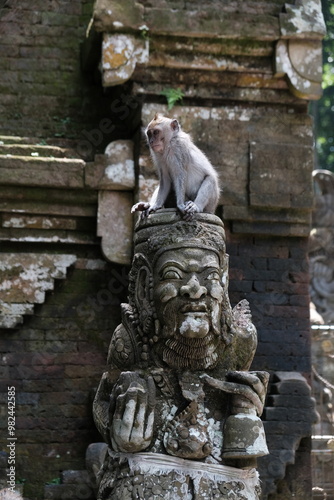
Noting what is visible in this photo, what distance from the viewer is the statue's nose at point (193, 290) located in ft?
16.6

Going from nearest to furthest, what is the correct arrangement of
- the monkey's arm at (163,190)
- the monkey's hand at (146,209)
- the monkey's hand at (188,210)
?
the monkey's hand at (188,210), the monkey's hand at (146,209), the monkey's arm at (163,190)

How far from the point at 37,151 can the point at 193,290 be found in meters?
4.60

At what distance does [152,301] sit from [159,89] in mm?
4380

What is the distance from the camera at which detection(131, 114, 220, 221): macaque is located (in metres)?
6.13

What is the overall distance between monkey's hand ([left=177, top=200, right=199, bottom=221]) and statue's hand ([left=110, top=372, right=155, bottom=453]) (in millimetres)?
1031

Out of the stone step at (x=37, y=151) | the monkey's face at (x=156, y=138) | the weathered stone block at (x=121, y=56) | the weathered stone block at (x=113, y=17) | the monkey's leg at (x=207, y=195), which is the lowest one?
the monkey's leg at (x=207, y=195)

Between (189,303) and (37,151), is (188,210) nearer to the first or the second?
(189,303)

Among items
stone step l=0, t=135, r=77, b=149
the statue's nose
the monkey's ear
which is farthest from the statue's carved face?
stone step l=0, t=135, r=77, b=149

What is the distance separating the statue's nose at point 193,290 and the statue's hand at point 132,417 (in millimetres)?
549

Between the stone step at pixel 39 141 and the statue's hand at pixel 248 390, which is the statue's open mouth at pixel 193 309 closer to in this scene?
the statue's hand at pixel 248 390

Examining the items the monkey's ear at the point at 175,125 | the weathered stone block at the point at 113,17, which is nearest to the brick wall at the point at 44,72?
the weathered stone block at the point at 113,17

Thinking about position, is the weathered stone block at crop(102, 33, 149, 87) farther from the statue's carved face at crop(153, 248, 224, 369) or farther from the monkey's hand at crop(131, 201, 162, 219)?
the statue's carved face at crop(153, 248, 224, 369)

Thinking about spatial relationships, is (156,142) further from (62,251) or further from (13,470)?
(13,470)

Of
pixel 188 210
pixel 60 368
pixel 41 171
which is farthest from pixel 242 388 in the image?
pixel 41 171
